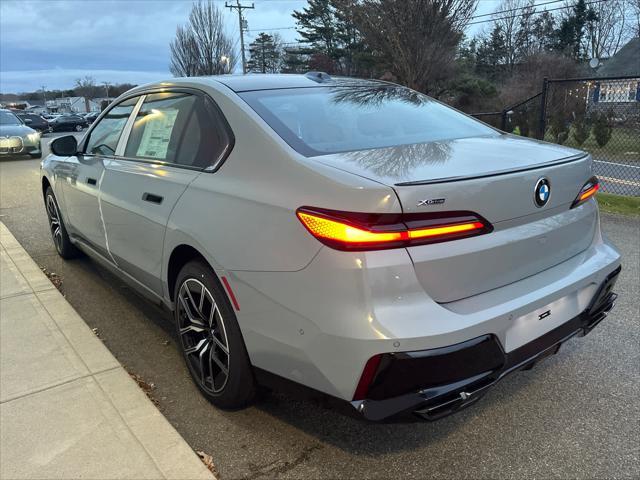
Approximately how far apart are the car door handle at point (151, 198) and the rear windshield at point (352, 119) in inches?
29.6

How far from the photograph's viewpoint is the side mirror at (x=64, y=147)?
14.7ft

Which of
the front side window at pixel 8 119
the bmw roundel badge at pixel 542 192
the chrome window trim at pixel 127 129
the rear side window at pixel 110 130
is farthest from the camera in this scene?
the front side window at pixel 8 119

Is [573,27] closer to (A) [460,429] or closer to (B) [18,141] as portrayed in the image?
(B) [18,141]

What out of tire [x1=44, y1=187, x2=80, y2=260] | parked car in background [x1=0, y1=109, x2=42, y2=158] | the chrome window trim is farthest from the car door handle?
parked car in background [x1=0, y1=109, x2=42, y2=158]

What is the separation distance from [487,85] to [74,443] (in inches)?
1362

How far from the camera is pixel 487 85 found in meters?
33.3

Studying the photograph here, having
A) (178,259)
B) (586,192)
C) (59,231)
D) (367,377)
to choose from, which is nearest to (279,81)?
(178,259)

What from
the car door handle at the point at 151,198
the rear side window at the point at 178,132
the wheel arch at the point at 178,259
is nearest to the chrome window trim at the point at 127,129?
the rear side window at the point at 178,132

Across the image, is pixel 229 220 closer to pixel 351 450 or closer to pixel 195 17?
pixel 351 450

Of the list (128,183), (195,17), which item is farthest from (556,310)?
(195,17)

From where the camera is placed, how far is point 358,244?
1.90 metres

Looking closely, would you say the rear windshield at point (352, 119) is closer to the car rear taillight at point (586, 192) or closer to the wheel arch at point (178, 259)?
the car rear taillight at point (586, 192)

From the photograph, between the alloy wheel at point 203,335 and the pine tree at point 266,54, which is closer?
the alloy wheel at point 203,335

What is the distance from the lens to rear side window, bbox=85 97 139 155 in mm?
3836
